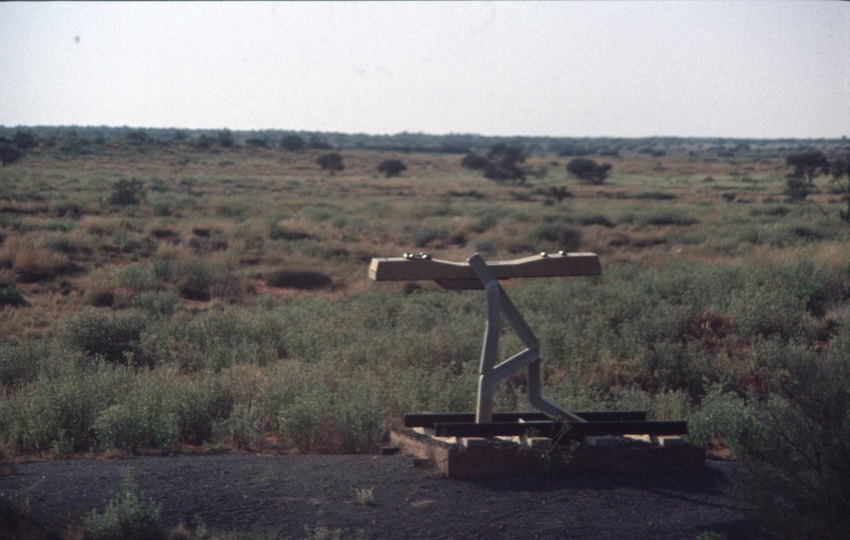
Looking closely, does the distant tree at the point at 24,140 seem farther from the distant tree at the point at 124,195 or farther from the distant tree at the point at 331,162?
the distant tree at the point at 331,162

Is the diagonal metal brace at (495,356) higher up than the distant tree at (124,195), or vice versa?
the diagonal metal brace at (495,356)

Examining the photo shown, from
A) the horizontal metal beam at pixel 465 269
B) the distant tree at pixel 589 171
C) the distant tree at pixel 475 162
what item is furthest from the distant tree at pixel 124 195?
the distant tree at pixel 475 162

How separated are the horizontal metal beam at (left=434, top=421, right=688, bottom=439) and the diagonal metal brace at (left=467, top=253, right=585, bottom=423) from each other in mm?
193

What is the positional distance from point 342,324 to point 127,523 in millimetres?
7491

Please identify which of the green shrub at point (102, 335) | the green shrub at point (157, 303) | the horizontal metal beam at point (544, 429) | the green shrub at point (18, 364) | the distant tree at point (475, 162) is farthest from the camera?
the distant tree at point (475, 162)

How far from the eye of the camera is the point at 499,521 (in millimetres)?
4297

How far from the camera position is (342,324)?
37.2ft

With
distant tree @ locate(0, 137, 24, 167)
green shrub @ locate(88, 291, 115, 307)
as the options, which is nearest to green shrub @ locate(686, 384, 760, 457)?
green shrub @ locate(88, 291, 115, 307)

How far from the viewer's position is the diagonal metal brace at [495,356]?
17.5ft

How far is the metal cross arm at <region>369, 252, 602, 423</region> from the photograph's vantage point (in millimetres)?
5297

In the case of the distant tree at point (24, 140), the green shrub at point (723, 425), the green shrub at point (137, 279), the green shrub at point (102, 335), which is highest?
the distant tree at point (24, 140)

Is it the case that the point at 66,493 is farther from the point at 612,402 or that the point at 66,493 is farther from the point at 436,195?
the point at 436,195

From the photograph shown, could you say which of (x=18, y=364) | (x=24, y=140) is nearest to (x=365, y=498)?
Answer: (x=18, y=364)

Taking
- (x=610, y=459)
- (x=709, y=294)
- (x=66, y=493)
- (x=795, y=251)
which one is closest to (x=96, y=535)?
(x=66, y=493)
